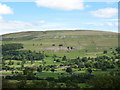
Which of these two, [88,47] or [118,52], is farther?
[88,47]

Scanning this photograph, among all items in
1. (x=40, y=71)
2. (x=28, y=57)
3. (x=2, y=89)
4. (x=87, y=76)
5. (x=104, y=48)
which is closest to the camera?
(x=2, y=89)

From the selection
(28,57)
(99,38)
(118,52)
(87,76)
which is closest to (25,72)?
(87,76)

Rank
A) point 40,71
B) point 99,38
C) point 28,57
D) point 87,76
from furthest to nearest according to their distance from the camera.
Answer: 1. point 99,38
2. point 28,57
3. point 40,71
4. point 87,76

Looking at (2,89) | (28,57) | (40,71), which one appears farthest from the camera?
(28,57)

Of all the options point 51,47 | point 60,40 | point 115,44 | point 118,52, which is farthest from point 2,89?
point 60,40

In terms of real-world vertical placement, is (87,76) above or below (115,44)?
below

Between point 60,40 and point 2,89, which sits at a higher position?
point 60,40

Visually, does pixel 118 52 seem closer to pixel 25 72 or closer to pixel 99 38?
pixel 99 38

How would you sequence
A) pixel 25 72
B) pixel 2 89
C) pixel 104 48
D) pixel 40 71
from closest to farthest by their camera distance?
pixel 2 89
pixel 25 72
pixel 40 71
pixel 104 48

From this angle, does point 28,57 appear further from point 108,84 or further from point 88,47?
point 108,84
